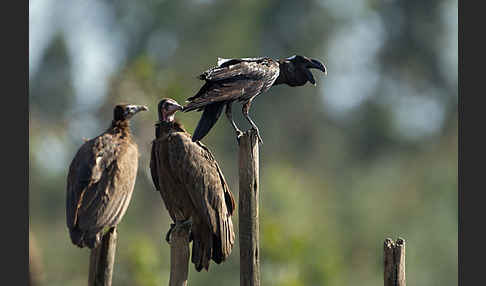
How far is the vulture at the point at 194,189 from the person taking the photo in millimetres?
7977

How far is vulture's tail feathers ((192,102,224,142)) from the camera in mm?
7762

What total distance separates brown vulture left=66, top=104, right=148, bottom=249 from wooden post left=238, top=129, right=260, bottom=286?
3.05 feet

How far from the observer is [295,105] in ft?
121

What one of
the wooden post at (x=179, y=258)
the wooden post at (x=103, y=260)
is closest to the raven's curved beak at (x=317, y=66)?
the wooden post at (x=179, y=258)

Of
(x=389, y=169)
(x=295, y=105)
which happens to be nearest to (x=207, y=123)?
(x=389, y=169)

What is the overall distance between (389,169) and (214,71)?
26674 millimetres

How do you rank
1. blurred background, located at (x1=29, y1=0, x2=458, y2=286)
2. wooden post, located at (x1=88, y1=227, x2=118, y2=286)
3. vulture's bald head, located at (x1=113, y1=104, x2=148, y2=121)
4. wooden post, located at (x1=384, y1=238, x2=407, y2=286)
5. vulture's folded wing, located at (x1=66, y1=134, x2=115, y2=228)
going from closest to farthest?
wooden post, located at (x1=384, y1=238, x2=407, y2=286), vulture's folded wing, located at (x1=66, y1=134, x2=115, y2=228), wooden post, located at (x1=88, y1=227, x2=118, y2=286), vulture's bald head, located at (x1=113, y1=104, x2=148, y2=121), blurred background, located at (x1=29, y1=0, x2=458, y2=286)

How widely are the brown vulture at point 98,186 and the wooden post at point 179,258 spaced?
48cm

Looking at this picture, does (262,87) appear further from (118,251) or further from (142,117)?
(118,251)

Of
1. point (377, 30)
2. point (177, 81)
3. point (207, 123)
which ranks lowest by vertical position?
point (207, 123)

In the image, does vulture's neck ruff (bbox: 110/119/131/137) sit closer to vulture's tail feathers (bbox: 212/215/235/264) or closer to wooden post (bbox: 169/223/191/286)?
wooden post (bbox: 169/223/191/286)

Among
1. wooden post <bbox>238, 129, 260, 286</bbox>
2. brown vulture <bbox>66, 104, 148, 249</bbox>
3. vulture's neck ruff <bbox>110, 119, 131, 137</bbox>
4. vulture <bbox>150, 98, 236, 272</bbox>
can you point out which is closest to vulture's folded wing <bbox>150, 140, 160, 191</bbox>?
vulture <bbox>150, 98, 236, 272</bbox>

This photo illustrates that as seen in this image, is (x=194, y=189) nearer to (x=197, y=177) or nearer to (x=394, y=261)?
(x=197, y=177)

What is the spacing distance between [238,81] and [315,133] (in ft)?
93.4
